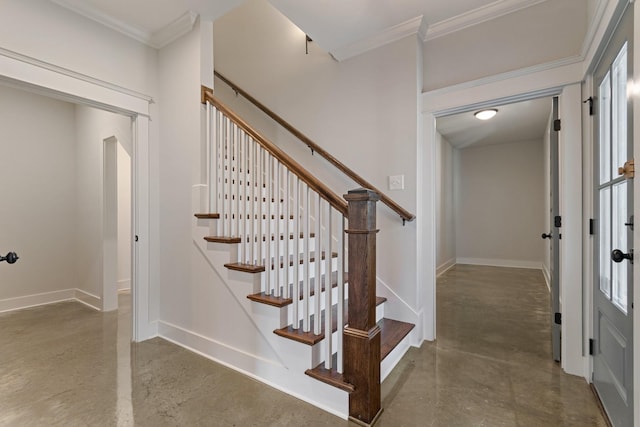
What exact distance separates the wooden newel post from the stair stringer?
13 centimetres

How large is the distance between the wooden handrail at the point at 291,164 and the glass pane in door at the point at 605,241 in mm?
1420

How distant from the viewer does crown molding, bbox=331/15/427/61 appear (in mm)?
2357

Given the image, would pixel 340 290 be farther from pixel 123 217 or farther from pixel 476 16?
pixel 123 217

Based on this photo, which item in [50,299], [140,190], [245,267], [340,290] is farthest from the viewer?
[50,299]

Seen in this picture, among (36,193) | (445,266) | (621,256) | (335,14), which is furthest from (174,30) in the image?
(445,266)

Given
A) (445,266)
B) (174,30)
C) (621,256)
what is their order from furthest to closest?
(445,266) < (174,30) < (621,256)

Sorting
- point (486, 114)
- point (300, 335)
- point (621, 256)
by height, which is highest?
point (486, 114)

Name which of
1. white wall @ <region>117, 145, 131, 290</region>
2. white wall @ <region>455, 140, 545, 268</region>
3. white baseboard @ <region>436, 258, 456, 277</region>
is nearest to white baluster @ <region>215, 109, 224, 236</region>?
white wall @ <region>117, 145, 131, 290</region>

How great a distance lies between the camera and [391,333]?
2201mm

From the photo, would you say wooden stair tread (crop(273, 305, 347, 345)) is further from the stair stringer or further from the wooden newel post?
the wooden newel post

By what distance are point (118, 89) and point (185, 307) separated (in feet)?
6.11

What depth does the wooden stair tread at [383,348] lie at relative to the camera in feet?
5.12

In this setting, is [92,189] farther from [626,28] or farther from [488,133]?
[488,133]

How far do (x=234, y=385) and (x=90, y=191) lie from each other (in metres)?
3.15
